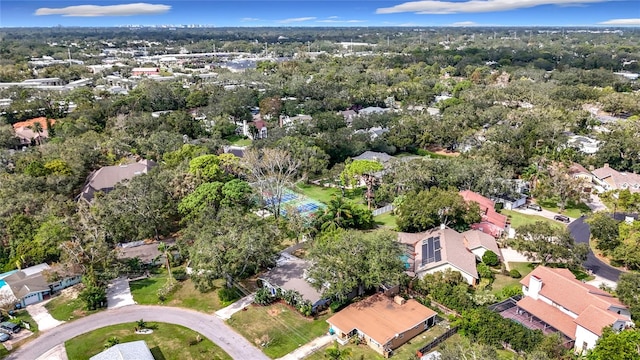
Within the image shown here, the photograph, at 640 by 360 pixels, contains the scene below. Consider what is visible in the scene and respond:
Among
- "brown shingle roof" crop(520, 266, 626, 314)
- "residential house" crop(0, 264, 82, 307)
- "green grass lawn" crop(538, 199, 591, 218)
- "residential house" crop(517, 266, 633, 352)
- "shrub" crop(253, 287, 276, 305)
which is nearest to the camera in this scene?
"residential house" crop(517, 266, 633, 352)

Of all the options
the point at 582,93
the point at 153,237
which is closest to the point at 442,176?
the point at 153,237

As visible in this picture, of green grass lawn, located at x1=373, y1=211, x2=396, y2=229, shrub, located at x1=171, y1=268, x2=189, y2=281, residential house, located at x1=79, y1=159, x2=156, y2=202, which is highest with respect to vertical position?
residential house, located at x1=79, y1=159, x2=156, y2=202

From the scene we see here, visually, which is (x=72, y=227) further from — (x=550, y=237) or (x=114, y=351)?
(x=550, y=237)

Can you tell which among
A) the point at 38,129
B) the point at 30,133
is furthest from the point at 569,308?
the point at 30,133

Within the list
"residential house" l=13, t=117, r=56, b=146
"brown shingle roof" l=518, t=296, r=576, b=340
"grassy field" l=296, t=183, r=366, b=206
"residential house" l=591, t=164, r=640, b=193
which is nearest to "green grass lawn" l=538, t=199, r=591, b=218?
→ "residential house" l=591, t=164, r=640, b=193

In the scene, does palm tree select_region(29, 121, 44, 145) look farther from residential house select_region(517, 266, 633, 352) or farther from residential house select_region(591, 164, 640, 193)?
residential house select_region(591, 164, 640, 193)

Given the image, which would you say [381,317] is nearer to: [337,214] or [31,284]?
[337,214]
